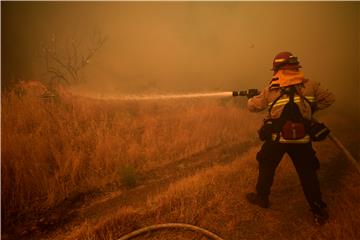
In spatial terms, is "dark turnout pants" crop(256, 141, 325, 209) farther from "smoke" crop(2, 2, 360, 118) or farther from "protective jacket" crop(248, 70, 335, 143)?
"smoke" crop(2, 2, 360, 118)

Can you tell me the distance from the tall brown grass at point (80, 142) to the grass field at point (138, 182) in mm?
21

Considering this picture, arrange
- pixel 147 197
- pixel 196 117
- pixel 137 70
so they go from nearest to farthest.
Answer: pixel 147 197
pixel 196 117
pixel 137 70

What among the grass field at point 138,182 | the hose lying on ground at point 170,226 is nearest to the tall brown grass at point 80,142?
the grass field at point 138,182

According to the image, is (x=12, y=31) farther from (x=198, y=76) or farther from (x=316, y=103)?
(x=316, y=103)

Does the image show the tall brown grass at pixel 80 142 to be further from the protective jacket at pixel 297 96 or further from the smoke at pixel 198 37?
the smoke at pixel 198 37

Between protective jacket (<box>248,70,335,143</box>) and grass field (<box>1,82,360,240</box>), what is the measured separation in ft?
4.14

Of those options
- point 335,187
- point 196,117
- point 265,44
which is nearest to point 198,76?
point 265,44

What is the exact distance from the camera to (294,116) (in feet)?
10.0

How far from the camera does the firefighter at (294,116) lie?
3051 millimetres

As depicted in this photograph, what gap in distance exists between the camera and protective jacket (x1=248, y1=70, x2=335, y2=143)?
3062 mm

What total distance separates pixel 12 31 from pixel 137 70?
33.4 ft

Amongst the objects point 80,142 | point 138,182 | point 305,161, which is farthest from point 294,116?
point 80,142

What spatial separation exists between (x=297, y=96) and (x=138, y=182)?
3106 millimetres

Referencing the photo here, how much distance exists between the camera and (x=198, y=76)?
20500mm
